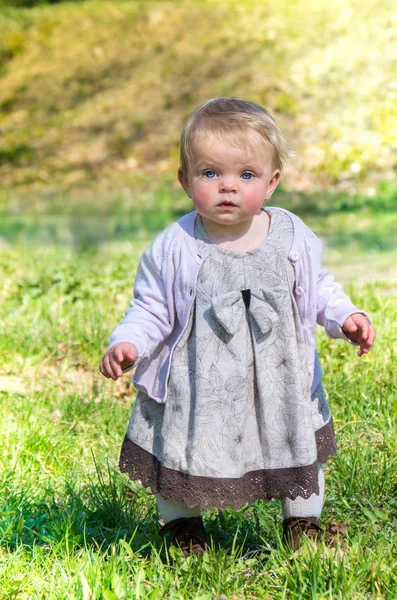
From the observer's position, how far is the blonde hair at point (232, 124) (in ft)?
8.34

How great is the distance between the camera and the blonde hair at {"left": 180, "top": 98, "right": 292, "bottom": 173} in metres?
2.54

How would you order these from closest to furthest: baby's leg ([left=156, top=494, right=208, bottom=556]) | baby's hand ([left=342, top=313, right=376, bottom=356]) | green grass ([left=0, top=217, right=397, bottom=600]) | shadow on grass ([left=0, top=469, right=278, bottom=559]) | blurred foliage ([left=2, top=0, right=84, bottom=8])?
green grass ([left=0, top=217, right=397, bottom=600])
baby's hand ([left=342, top=313, right=376, bottom=356])
baby's leg ([left=156, top=494, right=208, bottom=556])
shadow on grass ([left=0, top=469, right=278, bottom=559])
blurred foliage ([left=2, top=0, right=84, bottom=8])

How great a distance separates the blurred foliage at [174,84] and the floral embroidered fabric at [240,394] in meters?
7.61

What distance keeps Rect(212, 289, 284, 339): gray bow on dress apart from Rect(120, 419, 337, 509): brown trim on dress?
395 millimetres

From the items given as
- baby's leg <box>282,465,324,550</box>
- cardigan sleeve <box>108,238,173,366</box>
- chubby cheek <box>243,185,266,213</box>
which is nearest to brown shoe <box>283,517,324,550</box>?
baby's leg <box>282,465,324,550</box>

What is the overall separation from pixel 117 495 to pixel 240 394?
831 millimetres

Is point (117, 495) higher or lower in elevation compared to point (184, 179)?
lower

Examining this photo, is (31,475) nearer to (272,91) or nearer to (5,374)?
(5,374)

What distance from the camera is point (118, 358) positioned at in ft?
8.14

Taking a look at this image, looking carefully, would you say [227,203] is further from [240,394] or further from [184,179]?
[240,394]

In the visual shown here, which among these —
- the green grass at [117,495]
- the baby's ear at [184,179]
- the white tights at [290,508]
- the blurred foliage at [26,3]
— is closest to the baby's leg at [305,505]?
the white tights at [290,508]

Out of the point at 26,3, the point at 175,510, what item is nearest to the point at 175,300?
the point at 175,510

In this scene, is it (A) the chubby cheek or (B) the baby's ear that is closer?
(A) the chubby cheek

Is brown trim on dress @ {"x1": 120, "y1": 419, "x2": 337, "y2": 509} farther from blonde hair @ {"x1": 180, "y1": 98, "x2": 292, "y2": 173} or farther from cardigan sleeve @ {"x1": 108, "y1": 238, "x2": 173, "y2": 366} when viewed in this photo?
blonde hair @ {"x1": 180, "y1": 98, "x2": 292, "y2": 173}
